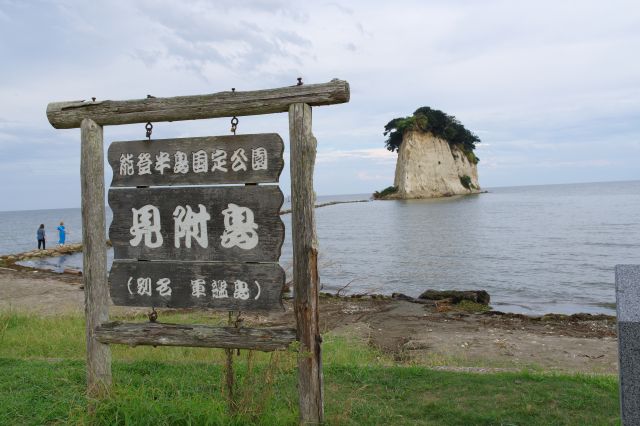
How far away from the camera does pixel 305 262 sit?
3713mm

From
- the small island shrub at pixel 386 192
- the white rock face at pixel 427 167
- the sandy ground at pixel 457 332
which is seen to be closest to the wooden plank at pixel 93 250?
the sandy ground at pixel 457 332

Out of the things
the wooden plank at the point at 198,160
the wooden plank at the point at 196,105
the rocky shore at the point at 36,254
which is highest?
the wooden plank at the point at 196,105

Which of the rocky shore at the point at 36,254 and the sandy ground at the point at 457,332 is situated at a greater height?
the rocky shore at the point at 36,254

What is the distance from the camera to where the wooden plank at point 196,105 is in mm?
3732

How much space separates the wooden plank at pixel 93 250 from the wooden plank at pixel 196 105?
17 cm

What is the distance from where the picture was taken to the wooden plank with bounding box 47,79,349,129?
3.73 metres

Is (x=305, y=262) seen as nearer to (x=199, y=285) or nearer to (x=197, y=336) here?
(x=199, y=285)

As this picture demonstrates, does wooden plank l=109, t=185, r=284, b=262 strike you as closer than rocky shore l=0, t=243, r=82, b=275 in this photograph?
Yes

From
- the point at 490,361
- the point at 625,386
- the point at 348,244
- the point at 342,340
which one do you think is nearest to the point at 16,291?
the point at 342,340

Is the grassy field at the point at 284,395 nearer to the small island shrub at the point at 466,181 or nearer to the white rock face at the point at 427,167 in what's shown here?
the white rock face at the point at 427,167

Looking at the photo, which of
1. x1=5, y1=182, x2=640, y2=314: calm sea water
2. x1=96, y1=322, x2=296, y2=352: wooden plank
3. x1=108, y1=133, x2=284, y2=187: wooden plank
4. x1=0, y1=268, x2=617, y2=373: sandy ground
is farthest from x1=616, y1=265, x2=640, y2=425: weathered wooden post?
x1=5, y1=182, x2=640, y2=314: calm sea water

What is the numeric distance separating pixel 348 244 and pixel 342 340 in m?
23.7

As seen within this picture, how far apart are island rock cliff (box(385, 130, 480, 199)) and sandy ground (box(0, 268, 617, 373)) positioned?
209 ft

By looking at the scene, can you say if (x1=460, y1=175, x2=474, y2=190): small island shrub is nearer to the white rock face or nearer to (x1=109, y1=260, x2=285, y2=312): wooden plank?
the white rock face
